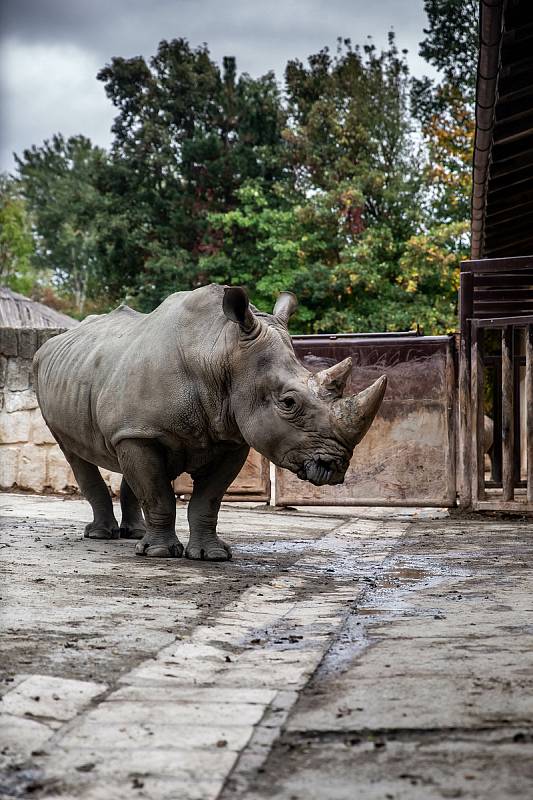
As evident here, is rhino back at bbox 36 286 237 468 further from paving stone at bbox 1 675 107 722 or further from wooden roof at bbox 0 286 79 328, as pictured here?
wooden roof at bbox 0 286 79 328

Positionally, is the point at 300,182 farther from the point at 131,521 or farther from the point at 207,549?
the point at 207,549

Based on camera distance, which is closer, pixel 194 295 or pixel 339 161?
pixel 194 295

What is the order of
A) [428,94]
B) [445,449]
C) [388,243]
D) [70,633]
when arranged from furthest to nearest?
1. [428,94]
2. [388,243]
3. [445,449]
4. [70,633]

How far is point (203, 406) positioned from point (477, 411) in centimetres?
370

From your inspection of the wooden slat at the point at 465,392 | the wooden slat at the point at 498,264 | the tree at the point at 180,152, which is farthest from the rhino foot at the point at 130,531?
the tree at the point at 180,152

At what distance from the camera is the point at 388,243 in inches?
920

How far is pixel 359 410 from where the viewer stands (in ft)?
19.6

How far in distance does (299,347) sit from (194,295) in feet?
12.9

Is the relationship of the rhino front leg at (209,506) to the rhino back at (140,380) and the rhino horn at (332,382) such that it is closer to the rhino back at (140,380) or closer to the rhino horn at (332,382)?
the rhino back at (140,380)

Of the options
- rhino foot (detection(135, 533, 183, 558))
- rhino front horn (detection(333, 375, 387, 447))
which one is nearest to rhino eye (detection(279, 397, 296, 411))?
rhino front horn (detection(333, 375, 387, 447))

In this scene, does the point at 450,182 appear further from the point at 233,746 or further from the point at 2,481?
the point at 233,746

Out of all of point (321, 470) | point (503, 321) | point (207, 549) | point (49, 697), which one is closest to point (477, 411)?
point (503, 321)

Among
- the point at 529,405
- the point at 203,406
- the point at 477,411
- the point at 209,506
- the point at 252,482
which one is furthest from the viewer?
the point at 252,482

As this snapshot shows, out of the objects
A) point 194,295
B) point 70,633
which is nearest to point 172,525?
point 194,295
